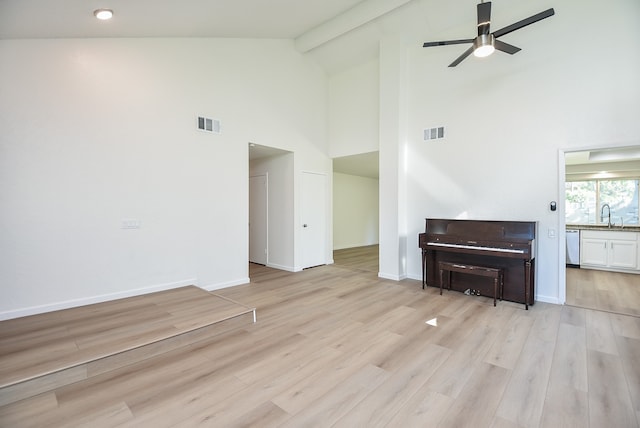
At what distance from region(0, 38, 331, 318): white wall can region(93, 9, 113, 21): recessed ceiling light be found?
64 centimetres

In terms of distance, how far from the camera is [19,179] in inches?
119

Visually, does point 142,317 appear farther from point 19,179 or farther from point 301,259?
point 301,259

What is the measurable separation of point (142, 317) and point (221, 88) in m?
3.44

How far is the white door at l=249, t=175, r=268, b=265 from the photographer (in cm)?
633

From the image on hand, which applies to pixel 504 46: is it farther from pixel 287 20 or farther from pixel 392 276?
pixel 392 276

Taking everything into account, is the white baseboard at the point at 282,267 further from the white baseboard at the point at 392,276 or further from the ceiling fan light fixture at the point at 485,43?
the ceiling fan light fixture at the point at 485,43

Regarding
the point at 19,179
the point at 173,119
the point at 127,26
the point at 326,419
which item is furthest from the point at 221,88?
the point at 326,419

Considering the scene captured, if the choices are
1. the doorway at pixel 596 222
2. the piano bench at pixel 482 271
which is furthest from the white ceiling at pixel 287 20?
the piano bench at pixel 482 271

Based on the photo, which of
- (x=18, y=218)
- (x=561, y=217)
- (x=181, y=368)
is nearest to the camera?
(x=181, y=368)

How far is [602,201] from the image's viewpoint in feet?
20.1

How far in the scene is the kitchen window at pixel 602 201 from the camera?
5793mm

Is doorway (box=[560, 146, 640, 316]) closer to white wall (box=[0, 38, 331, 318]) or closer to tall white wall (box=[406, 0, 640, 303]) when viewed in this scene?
tall white wall (box=[406, 0, 640, 303])

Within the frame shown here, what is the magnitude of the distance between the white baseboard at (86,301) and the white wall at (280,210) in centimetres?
205

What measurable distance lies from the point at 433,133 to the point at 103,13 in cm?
463
